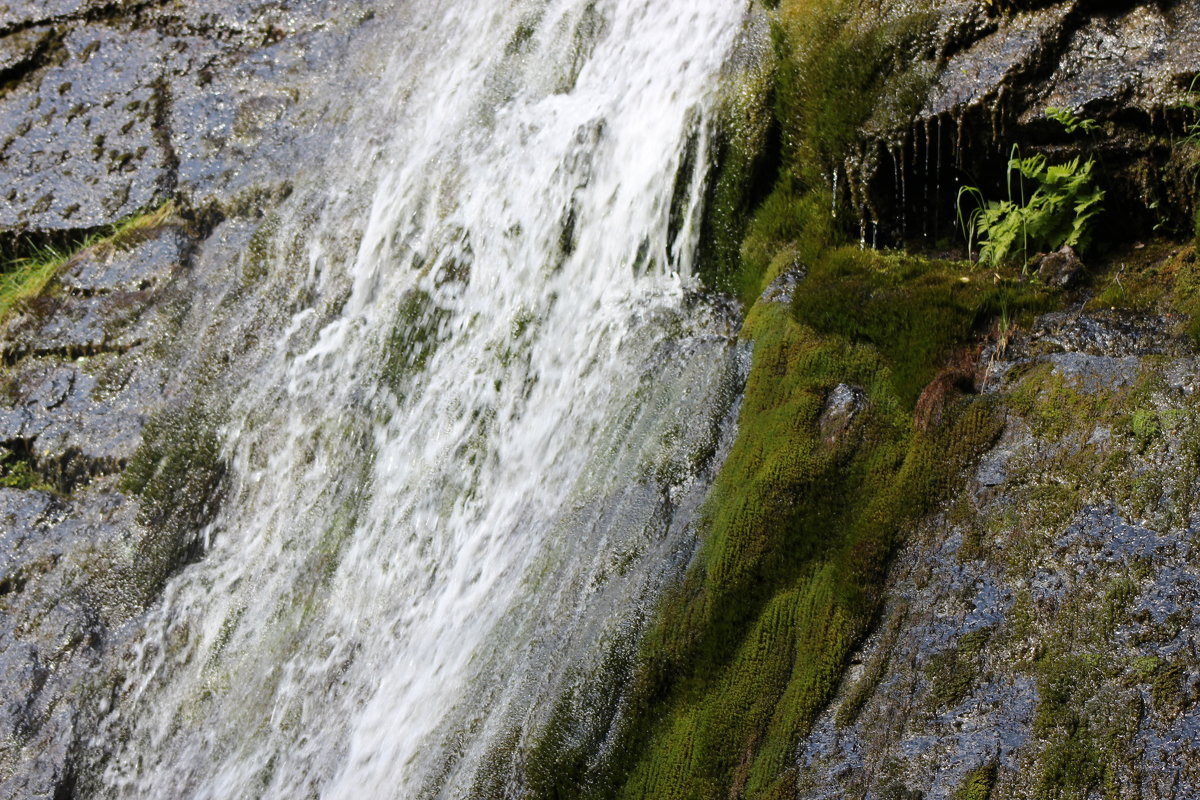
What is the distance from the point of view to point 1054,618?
3154 mm

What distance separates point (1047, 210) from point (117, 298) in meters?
5.56

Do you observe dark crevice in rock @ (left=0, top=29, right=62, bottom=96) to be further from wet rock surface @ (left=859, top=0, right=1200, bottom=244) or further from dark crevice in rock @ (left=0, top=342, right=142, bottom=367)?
wet rock surface @ (left=859, top=0, right=1200, bottom=244)

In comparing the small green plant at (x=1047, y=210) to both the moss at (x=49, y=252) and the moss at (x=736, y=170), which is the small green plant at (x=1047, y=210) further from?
the moss at (x=49, y=252)

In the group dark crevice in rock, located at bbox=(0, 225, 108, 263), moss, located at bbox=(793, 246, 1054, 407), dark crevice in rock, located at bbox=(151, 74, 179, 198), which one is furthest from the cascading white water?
dark crevice in rock, located at bbox=(0, 225, 108, 263)

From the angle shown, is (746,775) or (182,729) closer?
(746,775)

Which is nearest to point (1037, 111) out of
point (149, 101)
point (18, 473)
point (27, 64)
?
point (18, 473)

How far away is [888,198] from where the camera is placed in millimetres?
4738

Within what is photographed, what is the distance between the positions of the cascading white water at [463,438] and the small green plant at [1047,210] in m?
1.18

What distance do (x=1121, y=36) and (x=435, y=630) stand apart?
373 centimetres

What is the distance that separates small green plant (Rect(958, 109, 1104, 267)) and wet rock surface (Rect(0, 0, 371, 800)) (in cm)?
420

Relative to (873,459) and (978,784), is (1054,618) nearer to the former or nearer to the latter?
(978,784)

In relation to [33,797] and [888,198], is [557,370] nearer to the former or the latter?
[888,198]

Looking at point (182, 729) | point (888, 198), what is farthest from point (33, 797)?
point (888, 198)

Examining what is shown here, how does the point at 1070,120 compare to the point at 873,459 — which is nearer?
the point at 873,459
